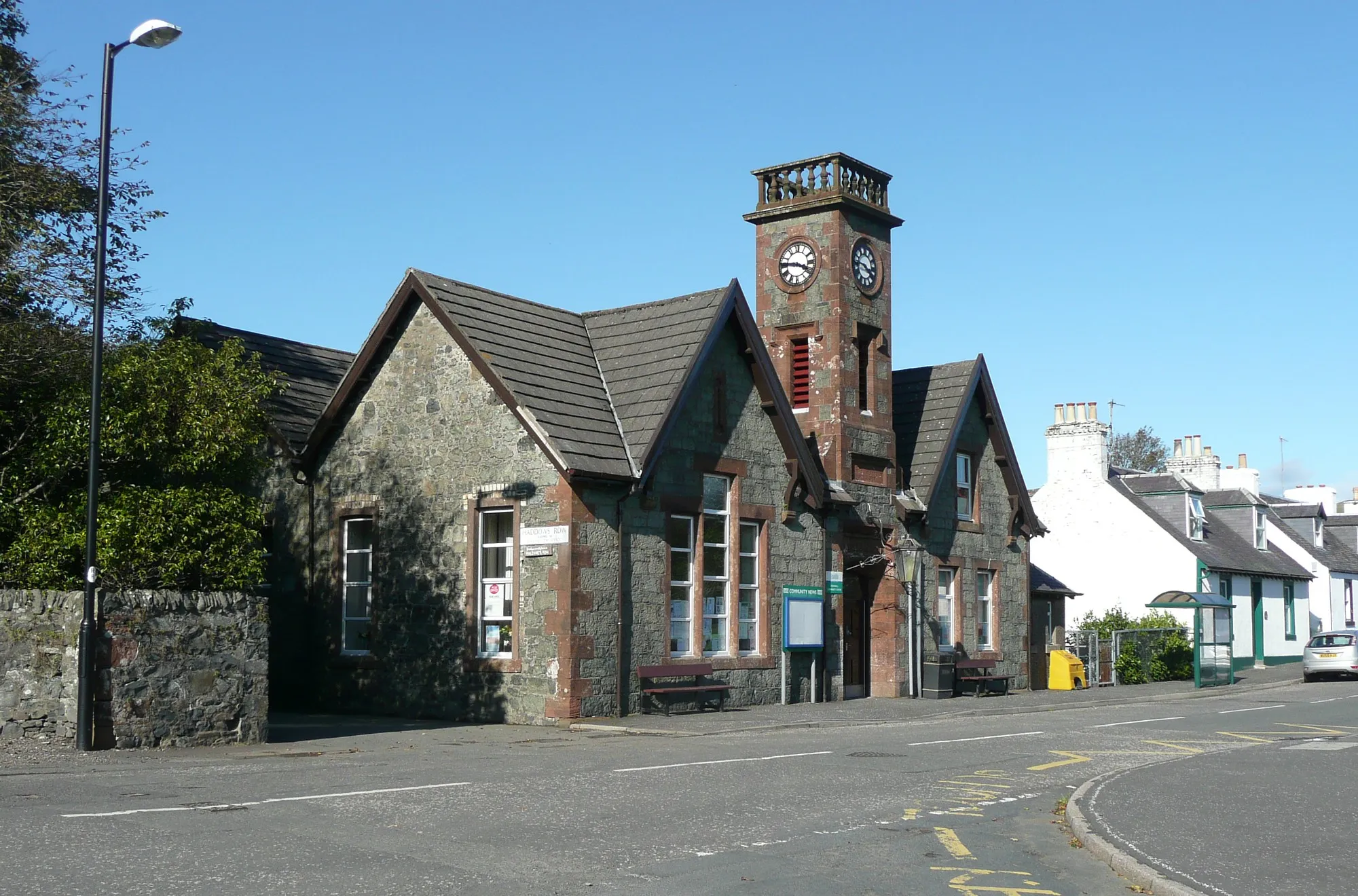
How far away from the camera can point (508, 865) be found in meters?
8.75

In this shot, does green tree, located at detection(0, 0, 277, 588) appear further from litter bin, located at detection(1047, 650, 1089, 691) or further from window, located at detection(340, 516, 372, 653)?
litter bin, located at detection(1047, 650, 1089, 691)

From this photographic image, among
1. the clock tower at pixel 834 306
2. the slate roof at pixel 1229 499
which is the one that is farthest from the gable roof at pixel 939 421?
the slate roof at pixel 1229 499

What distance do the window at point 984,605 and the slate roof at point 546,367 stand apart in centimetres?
1224

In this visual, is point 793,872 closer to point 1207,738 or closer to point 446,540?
point 1207,738

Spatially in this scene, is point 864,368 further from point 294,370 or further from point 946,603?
point 294,370

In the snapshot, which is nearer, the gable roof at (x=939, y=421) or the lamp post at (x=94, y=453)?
the lamp post at (x=94, y=453)

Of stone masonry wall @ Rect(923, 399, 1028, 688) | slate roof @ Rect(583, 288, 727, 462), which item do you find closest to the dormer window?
stone masonry wall @ Rect(923, 399, 1028, 688)

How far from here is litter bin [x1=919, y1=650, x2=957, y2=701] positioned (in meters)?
29.0

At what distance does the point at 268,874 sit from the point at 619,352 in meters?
17.4

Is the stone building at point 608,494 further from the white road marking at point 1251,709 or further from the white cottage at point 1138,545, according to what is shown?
the white cottage at point 1138,545

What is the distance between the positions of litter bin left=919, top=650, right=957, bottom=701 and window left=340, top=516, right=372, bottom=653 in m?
11.8

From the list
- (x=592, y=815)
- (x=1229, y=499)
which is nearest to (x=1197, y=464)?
(x=1229, y=499)

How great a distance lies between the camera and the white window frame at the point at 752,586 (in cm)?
2509

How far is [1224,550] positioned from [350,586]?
32.8m
